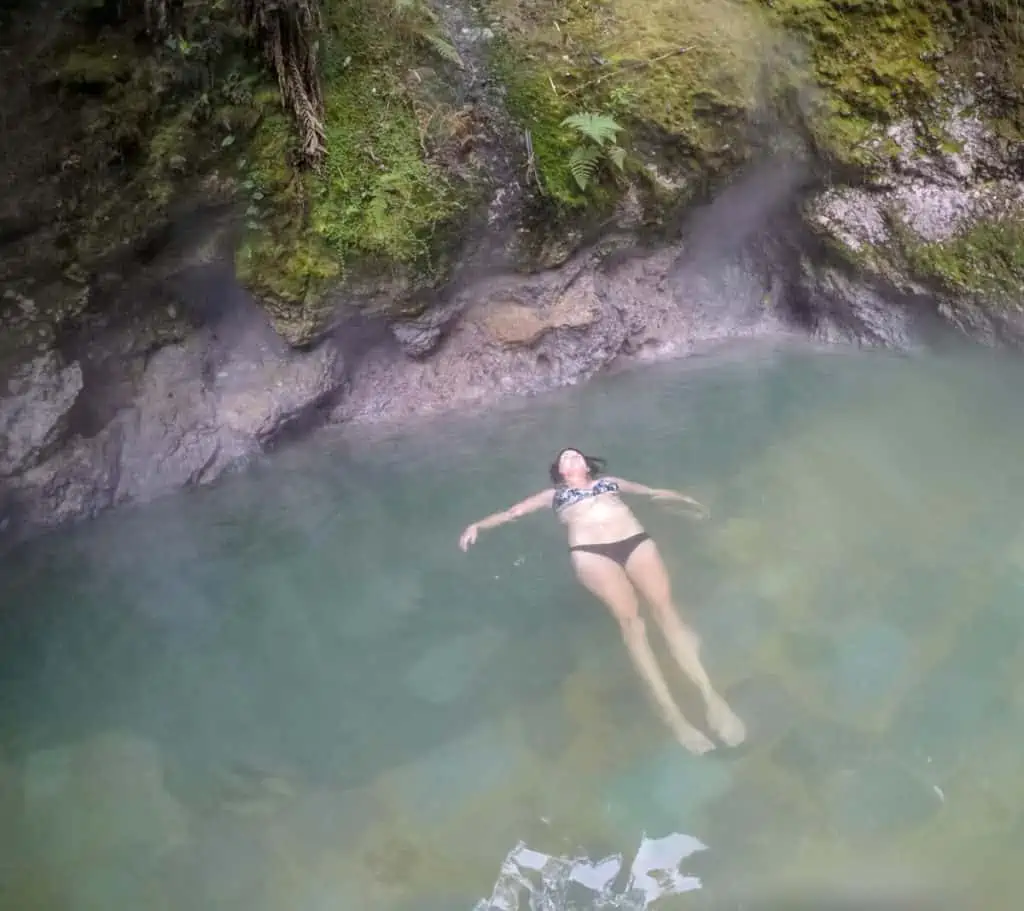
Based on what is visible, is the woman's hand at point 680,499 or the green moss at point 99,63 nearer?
the green moss at point 99,63

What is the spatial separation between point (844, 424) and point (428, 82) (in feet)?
13.6

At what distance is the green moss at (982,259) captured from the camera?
265 inches

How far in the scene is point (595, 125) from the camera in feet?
20.3

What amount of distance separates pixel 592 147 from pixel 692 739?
4.40 metres

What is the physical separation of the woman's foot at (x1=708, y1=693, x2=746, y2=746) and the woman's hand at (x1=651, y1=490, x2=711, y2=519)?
1.52 m

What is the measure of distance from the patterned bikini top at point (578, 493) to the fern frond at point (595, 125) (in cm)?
253

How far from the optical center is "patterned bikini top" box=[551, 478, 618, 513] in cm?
560

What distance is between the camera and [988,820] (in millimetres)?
3898

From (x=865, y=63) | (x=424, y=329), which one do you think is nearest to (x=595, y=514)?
(x=424, y=329)

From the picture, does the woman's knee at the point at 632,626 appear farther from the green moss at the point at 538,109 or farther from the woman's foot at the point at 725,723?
the green moss at the point at 538,109

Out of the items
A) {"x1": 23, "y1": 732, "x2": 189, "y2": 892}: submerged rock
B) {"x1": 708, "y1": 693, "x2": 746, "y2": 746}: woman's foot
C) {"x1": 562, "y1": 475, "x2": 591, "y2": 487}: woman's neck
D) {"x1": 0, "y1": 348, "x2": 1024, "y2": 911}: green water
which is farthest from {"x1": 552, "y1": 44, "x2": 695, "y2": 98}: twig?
{"x1": 23, "y1": 732, "x2": 189, "y2": 892}: submerged rock

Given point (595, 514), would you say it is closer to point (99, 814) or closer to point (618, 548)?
point (618, 548)

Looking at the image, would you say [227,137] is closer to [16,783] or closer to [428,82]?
[428,82]

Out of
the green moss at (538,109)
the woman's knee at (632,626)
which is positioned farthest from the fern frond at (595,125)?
A: the woman's knee at (632,626)
